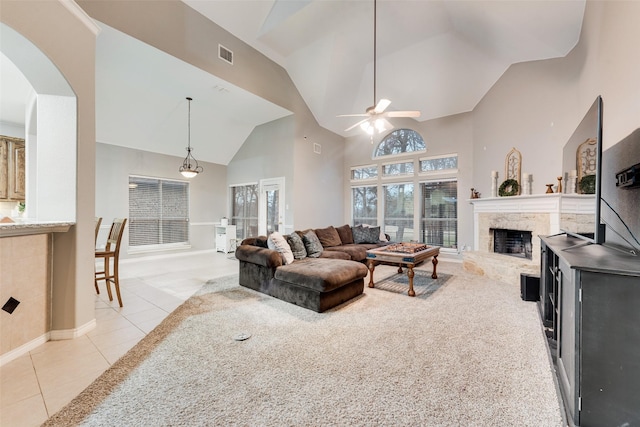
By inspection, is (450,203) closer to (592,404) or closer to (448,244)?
(448,244)

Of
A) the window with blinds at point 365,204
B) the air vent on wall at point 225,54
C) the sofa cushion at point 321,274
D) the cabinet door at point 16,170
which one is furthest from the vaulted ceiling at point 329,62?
the sofa cushion at point 321,274

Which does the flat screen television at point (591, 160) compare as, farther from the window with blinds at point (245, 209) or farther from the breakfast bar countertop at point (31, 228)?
the window with blinds at point (245, 209)

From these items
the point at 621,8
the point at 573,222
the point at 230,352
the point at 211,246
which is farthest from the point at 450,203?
the point at 211,246

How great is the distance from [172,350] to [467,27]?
20.9 ft

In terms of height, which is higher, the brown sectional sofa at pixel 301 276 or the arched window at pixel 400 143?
the arched window at pixel 400 143

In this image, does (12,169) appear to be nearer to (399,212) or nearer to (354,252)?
(354,252)

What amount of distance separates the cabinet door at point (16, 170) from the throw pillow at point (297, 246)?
5343 mm

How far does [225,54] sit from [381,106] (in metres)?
3.10

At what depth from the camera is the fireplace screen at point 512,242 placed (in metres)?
4.69

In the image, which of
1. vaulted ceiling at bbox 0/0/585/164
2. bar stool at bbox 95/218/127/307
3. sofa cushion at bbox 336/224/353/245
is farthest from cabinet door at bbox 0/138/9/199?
sofa cushion at bbox 336/224/353/245

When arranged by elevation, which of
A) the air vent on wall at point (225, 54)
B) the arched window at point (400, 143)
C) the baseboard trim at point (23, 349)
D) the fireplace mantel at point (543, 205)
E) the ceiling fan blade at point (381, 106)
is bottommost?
the baseboard trim at point (23, 349)

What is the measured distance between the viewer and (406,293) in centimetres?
367

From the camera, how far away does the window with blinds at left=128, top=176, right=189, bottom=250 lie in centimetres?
626

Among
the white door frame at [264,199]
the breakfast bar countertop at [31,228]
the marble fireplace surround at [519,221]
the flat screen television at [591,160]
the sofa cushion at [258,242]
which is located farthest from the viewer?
the white door frame at [264,199]
